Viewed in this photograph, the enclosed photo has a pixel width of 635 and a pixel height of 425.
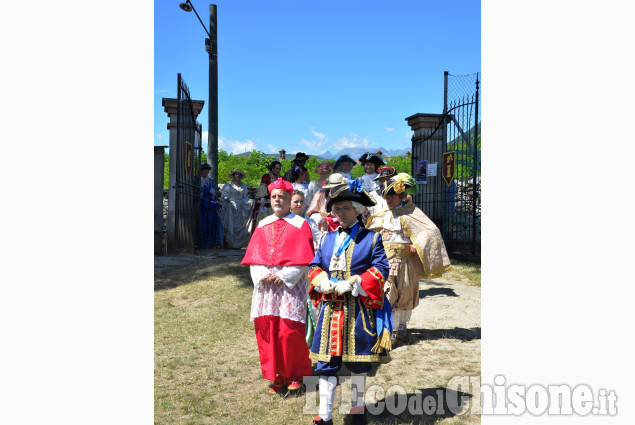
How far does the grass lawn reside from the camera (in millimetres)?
3949

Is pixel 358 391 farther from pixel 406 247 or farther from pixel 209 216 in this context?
pixel 209 216

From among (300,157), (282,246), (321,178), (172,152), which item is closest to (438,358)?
(282,246)

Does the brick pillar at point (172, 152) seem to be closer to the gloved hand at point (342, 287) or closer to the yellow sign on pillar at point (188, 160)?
the yellow sign on pillar at point (188, 160)

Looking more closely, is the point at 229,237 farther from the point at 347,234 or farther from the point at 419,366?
the point at 347,234

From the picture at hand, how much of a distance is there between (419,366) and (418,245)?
1427mm

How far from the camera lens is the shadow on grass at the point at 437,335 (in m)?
5.89

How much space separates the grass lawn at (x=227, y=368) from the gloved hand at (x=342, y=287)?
109cm

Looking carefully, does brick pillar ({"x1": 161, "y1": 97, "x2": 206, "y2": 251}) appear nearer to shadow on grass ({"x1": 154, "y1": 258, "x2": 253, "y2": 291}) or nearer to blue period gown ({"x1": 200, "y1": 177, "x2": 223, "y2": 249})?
shadow on grass ({"x1": 154, "y1": 258, "x2": 253, "y2": 291})

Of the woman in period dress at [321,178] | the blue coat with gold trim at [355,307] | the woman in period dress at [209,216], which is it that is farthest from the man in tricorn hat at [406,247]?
the woman in period dress at [209,216]

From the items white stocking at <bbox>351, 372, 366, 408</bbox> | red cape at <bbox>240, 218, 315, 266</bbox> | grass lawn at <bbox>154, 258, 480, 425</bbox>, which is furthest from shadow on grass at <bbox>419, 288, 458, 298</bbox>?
white stocking at <bbox>351, 372, 366, 408</bbox>

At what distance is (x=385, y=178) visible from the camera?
6.53 m

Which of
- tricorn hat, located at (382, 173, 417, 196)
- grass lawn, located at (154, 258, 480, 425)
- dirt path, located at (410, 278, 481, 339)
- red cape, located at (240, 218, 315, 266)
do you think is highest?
tricorn hat, located at (382, 173, 417, 196)

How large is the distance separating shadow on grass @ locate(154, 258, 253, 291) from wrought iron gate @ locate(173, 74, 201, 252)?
0.93 meters

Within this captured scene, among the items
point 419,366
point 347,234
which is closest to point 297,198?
point 347,234
